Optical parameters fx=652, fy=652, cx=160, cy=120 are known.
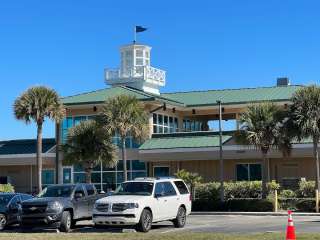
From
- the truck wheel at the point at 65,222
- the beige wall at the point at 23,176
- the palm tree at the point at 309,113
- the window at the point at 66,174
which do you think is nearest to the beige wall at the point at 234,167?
the window at the point at 66,174

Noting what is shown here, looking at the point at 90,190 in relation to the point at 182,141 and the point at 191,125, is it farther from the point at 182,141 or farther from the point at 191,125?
the point at 191,125

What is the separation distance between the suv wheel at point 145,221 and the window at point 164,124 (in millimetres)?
27910

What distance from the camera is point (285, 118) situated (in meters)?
35.2

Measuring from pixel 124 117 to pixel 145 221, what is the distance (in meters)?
17.8

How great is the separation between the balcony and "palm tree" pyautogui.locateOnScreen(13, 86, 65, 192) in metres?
13.8

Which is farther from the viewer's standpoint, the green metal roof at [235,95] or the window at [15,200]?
the green metal roof at [235,95]

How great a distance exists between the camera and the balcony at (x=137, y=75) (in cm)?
5425

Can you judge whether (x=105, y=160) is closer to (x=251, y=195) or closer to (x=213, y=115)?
(x=251, y=195)

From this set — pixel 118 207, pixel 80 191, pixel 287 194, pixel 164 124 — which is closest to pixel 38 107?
pixel 164 124

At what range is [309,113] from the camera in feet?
112

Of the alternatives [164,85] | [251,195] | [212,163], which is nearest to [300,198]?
[251,195]

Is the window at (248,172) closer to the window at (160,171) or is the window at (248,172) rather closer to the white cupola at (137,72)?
the window at (160,171)

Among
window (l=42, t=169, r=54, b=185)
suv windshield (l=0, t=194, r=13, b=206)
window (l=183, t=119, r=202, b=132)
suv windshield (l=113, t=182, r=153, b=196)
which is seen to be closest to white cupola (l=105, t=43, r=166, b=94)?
window (l=183, t=119, r=202, b=132)

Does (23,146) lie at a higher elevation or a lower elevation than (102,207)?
higher
